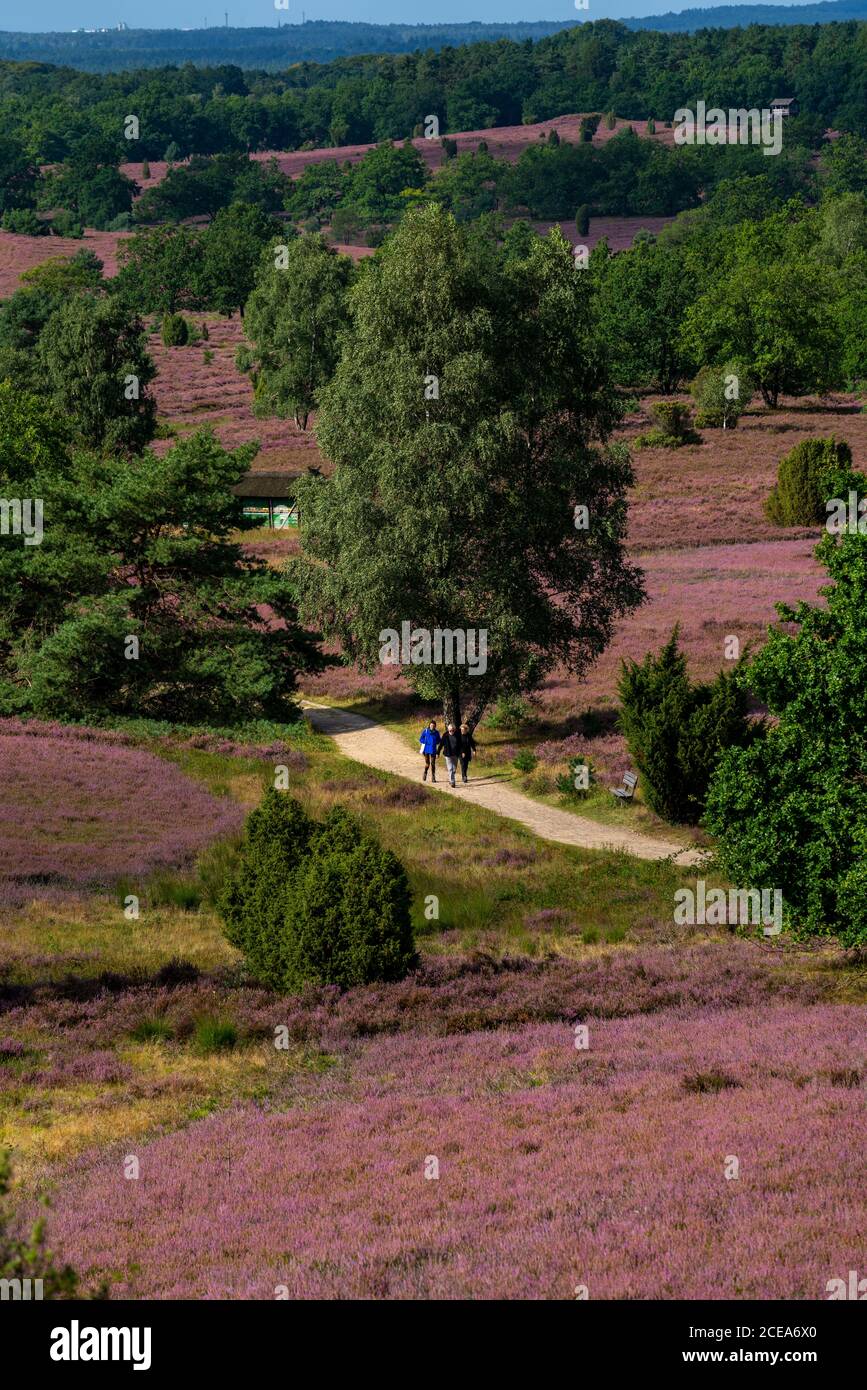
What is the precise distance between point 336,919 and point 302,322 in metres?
72.8

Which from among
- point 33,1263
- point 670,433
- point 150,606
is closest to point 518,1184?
point 33,1263

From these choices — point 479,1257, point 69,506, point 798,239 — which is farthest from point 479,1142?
point 798,239

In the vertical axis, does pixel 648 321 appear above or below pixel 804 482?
above

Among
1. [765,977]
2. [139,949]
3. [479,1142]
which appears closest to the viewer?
[479,1142]

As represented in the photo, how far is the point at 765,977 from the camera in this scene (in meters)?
18.8

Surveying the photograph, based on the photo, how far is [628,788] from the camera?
3044cm

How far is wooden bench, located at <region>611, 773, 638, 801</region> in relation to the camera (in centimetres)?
3003

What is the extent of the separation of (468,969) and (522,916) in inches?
148

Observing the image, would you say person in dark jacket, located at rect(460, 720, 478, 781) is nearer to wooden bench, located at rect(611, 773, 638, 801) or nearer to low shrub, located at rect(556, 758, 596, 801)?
low shrub, located at rect(556, 758, 596, 801)

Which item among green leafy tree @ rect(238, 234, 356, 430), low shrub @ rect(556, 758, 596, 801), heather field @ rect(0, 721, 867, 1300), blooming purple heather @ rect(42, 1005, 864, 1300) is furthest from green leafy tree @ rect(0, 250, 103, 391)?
blooming purple heather @ rect(42, 1005, 864, 1300)

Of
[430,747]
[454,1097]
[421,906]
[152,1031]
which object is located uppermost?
[454,1097]

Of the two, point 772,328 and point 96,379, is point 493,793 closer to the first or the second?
point 96,379

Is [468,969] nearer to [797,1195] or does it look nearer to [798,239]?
[797,1195]
